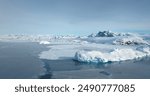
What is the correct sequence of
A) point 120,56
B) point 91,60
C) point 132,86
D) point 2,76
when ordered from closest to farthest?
point 132,86, point 2,76, point 91,60, point 120,56

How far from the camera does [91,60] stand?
450 cm

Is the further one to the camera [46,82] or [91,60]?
[91,60]

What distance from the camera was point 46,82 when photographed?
A: 72.8 inches

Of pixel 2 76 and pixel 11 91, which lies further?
pixel 2 76

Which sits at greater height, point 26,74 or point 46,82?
point 46,82

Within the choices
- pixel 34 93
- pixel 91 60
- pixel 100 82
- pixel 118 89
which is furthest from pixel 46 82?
pixel 91 60

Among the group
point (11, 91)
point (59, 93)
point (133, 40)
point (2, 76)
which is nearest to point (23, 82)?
point (11, 91)

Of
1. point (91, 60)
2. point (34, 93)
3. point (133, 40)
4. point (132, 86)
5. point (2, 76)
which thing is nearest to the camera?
point (34, 93)

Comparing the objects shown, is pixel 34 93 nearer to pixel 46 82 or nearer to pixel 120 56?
pixel 46 82

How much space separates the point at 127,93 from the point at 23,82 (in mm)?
909

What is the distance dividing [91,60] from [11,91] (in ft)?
9.35

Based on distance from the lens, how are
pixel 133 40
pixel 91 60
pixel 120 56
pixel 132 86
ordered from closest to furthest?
pixel 132 86 → pixel 91 60 → pixel 120 56 → pixel 133 40

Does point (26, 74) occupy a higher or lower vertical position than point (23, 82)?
lower

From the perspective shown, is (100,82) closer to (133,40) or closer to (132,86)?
(132,86)
